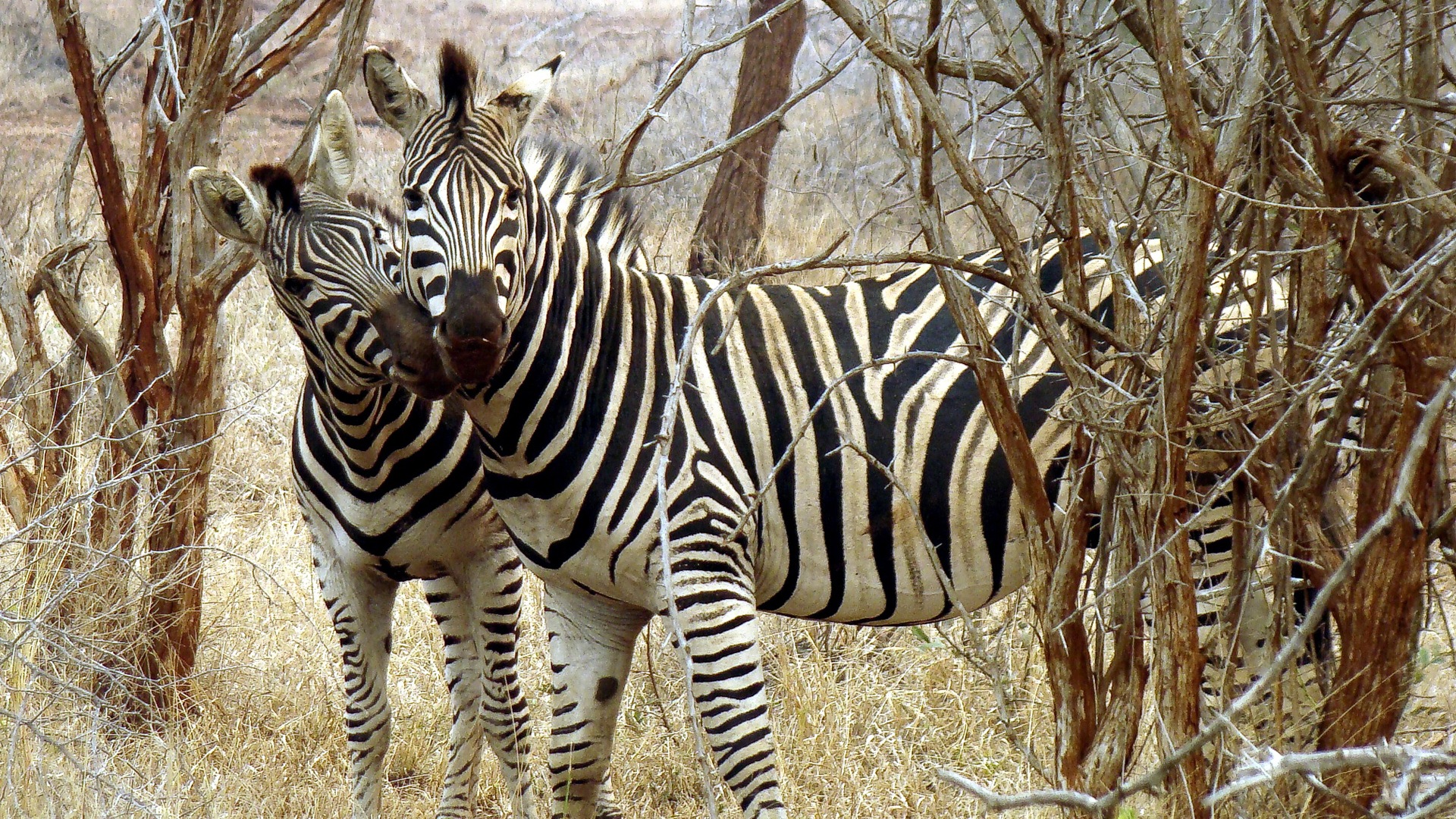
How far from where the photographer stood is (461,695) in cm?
447

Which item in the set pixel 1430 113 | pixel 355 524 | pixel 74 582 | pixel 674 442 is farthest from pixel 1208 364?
pixel 74 582

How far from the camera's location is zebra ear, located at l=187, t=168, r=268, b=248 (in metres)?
3.65

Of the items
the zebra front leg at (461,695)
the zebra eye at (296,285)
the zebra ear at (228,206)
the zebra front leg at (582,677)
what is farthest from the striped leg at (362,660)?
the zebra ear at (228,206)

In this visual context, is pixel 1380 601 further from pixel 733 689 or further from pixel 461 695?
pixel 461 695

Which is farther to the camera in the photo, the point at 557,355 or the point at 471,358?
the point at 557,355

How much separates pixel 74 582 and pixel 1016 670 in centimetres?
351

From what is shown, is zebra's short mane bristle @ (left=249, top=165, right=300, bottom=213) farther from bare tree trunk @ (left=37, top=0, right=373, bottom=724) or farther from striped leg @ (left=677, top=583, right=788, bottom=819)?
striped leg @ (left=677, top=583, right=788, bottom=819)

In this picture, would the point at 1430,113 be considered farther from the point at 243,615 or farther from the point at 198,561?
the point at 243,615

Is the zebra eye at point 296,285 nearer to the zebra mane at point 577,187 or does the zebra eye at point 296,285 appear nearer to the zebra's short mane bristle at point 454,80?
the zebra's short mane bristle at point 454,80

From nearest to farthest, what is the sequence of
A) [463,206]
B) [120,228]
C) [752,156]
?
[463,206], [120,228], [752,156]

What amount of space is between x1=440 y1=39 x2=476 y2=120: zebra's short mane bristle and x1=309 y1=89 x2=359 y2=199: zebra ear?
67 cm

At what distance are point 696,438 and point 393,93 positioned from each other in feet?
4.15

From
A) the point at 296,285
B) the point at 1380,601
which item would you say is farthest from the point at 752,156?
the point at 1380,601

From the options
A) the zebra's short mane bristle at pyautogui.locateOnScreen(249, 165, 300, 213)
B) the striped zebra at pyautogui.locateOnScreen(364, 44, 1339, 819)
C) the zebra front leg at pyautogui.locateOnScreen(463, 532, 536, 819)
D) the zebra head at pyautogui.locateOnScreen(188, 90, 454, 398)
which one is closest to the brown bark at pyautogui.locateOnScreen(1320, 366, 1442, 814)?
the striped zebra at pyautogui.locateOnScreen(364, 44, 1339, 819)
